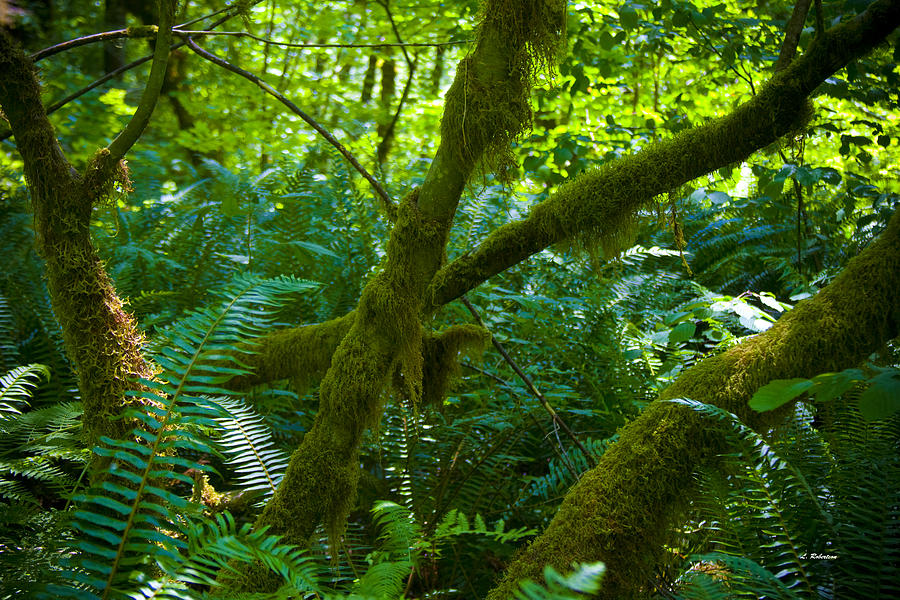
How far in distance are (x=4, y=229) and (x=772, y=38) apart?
5283 mm

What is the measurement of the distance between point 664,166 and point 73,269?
1849 millimetres

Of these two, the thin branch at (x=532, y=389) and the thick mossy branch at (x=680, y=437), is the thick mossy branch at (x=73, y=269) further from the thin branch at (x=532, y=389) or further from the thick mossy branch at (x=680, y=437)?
the thick mossy branch at (x=680, y=437)

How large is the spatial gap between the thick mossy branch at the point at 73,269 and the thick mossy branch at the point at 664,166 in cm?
98

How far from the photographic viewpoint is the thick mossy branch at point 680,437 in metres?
1.67

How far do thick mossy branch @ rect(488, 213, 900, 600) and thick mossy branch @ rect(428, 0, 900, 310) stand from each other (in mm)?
541

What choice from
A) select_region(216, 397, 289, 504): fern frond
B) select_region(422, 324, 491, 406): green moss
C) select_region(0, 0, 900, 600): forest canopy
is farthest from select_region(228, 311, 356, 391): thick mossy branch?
select_region(422, 324, 491, 406): green moss

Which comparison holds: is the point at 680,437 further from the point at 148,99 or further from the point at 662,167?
the point at 148,99

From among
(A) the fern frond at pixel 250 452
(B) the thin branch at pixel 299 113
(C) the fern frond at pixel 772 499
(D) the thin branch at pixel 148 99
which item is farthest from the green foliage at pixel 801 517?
(D) the thin branch at pixel 148 99

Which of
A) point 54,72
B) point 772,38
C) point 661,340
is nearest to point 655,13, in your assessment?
point 772,38

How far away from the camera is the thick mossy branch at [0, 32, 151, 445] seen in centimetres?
172

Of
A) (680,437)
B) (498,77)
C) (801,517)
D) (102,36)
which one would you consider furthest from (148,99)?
(801,517)

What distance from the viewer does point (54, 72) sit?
6.05m

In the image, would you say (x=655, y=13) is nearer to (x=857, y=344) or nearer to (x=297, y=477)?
(x=857, y=344)

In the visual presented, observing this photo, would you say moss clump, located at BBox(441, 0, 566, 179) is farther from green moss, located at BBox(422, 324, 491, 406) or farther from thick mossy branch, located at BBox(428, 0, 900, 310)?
green moss, located at BBox(422, 324, 491, 406)
